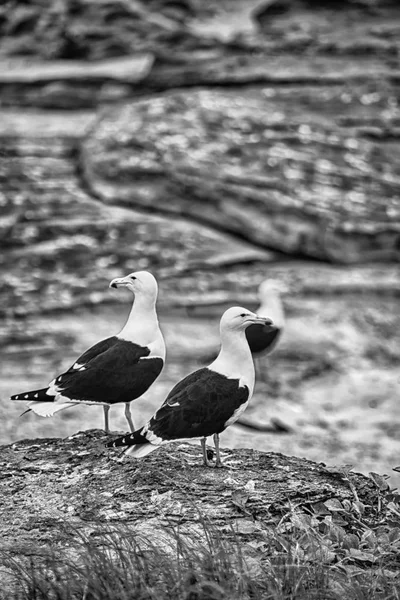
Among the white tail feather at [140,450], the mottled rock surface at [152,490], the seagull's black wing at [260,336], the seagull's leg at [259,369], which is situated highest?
the white tail feather at [140,450]

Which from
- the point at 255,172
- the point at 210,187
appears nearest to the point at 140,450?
the point at 210,187

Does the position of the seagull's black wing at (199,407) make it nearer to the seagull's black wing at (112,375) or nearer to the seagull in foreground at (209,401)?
the seagull in foreground at (209,401)

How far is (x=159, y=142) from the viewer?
559 inches

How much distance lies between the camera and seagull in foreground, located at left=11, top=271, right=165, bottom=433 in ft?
16.6

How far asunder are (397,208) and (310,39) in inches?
137

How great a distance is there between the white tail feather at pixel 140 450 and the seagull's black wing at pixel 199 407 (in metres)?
0.08

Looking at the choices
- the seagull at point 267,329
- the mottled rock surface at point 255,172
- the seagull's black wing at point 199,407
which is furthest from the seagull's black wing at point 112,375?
the mottled rock surface at point 255,172

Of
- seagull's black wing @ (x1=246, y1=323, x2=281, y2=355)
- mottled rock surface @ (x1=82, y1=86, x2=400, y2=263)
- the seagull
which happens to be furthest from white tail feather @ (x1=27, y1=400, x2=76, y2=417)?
mottled rock surface @ (x1=82, y1=86, x2=400, y2=263)

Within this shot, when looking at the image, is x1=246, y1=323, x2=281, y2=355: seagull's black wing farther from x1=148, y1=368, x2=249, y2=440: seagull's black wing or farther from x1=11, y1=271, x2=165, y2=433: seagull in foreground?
x1=148, y1=368, x2=249, y2=440: seagull's black wing

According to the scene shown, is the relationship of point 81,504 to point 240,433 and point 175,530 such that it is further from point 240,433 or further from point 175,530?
point 240,433

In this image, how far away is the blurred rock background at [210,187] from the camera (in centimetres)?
1252

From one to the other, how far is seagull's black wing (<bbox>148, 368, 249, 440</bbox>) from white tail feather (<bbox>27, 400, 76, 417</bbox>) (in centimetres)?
56

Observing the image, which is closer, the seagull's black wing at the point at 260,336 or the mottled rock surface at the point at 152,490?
the mottled rock surface at the point at 152,490

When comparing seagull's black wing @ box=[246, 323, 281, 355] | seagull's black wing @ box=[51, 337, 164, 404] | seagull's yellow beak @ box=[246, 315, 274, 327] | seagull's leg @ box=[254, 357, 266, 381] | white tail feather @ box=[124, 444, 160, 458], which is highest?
seagull's yellow beak @ box=[246, 315, 274, 327]
